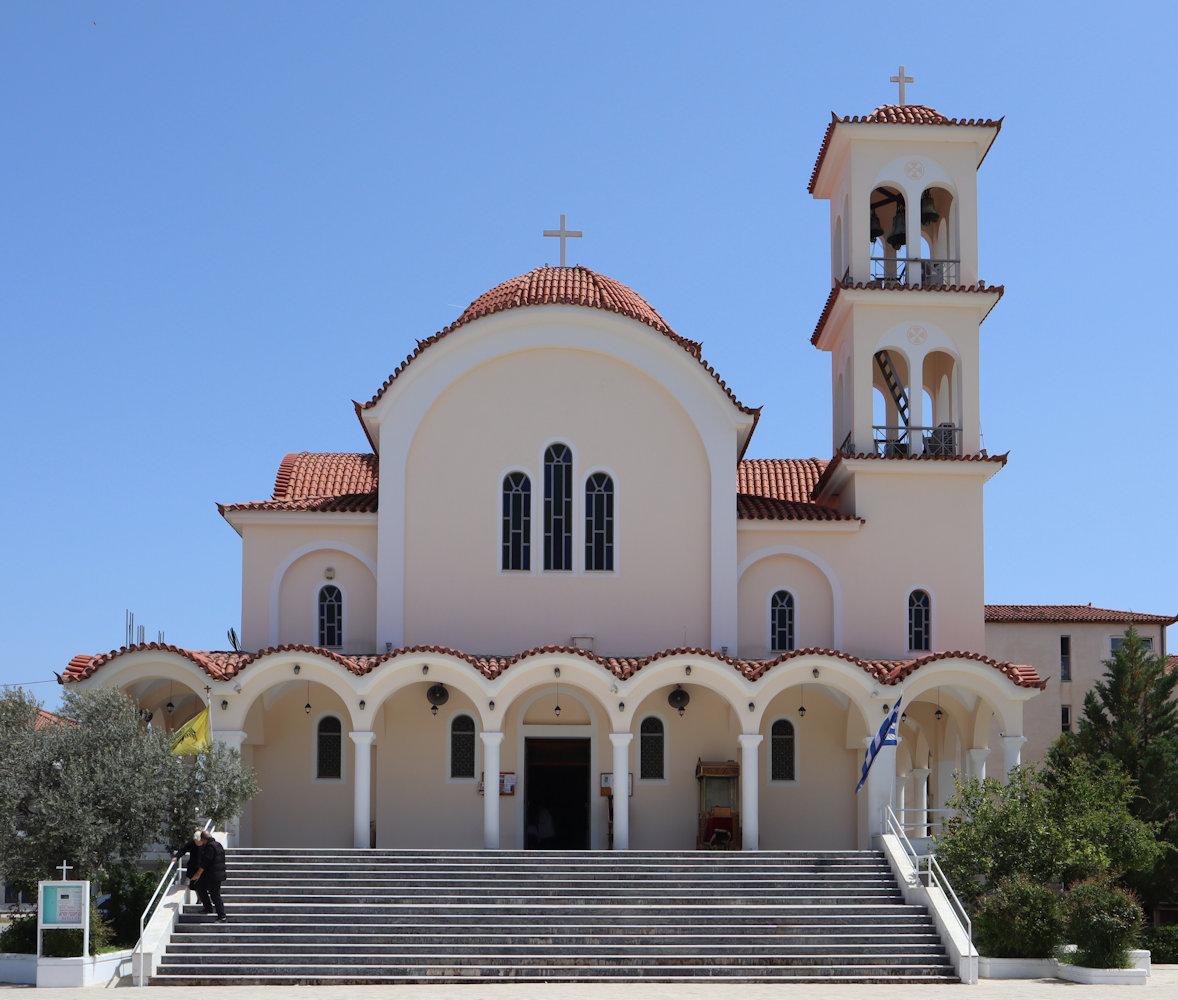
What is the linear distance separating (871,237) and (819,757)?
10.7 metres

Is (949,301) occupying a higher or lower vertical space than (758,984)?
higher

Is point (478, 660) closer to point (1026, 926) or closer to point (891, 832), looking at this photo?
point (891, 832)

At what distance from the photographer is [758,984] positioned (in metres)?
20.9

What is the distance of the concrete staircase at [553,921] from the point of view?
2125 centimetres

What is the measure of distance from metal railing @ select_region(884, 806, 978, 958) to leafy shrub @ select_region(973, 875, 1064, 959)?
32 centimetres

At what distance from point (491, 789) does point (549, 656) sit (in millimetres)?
2454

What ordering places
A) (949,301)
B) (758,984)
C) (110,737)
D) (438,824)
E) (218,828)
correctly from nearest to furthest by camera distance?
(758,984)
(110,737)
(218,828)
(438,824)
(949,301)

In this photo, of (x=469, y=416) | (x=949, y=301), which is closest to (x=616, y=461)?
(x=469, y=416)

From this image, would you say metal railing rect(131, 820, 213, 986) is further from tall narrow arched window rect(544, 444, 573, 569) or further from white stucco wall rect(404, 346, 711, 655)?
tall narrow arched window rect(544, 444, 573, 569)

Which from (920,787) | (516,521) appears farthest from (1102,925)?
(516,521)

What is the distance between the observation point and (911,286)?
30250 mm

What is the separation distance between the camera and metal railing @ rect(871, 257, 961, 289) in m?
30.7

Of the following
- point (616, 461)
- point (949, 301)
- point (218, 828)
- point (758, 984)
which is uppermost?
point (949, 301)

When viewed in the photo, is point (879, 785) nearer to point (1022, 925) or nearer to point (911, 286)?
point (1022, 925)
